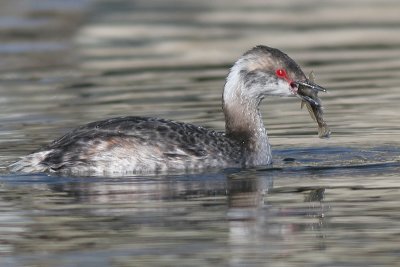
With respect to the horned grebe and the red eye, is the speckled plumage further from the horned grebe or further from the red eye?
the red eye

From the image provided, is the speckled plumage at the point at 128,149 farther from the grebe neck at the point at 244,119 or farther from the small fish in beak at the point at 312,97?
the small fish in beak at the point at 312,97

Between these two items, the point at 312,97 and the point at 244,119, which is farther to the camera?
the point at 244,119

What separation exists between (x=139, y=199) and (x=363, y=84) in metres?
8.70

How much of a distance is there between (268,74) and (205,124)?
3.06m

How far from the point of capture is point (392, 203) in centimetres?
1185

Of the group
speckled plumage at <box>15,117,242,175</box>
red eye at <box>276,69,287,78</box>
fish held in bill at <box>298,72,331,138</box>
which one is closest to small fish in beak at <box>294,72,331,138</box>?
fish held in bill at <box>298,72,331,138</box>

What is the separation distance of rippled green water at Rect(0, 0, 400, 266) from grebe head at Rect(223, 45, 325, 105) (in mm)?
775

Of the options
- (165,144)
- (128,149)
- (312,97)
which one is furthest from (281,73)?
(128,149)

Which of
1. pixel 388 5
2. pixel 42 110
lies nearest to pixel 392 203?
pixel 42 110

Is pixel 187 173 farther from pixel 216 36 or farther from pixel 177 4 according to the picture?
pixel 177 4

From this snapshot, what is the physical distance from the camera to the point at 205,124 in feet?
57.3

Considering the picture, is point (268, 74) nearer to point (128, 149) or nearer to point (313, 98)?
point (313, 98)

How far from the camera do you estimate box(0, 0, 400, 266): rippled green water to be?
34.1 ft

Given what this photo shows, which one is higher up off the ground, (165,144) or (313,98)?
(313,98)
